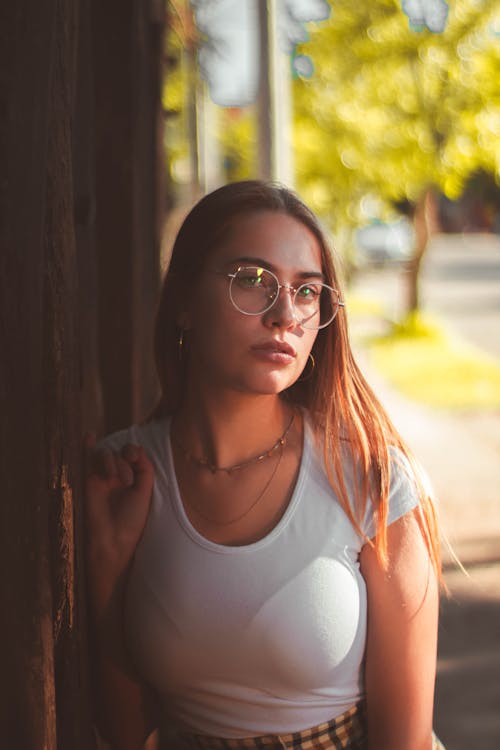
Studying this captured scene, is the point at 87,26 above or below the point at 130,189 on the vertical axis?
above

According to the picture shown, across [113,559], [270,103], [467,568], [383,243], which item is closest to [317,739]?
[113,559]

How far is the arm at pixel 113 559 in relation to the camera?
79.5 inches

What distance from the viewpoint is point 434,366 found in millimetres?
15008

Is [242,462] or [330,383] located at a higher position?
[330,383]

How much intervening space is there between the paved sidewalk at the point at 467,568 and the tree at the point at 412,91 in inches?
255

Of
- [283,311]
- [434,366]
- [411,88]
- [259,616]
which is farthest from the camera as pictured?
[411,88]

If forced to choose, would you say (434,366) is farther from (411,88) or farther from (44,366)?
(44,366)

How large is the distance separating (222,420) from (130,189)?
1.14 meters

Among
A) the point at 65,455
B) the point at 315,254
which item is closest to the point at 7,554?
the point at 65,455

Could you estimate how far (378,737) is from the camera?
195cm

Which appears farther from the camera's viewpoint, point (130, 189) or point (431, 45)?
point (431, 45)

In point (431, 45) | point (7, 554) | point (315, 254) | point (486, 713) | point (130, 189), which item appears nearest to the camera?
point (7, 554)

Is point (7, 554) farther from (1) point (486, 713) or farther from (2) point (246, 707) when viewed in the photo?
(1) point (486, 713)

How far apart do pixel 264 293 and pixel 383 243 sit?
138 ft
